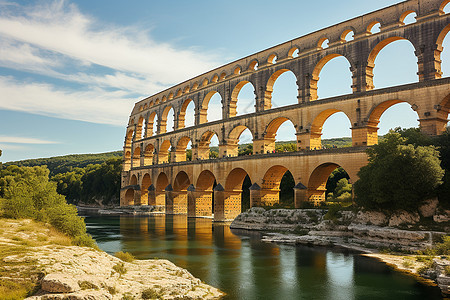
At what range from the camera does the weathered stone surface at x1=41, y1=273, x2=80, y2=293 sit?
9992 mm

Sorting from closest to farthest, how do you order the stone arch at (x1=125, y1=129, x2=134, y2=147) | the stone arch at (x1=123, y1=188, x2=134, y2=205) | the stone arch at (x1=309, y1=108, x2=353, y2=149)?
1. the stone arch at (x1=309, y1=108, x2=353, y2=149)
2. the stone arch at (x1=123, y1=188, x2=134, y2=205)
3. the stone arch at (x1=125, y1=129, x2=134, y2=147)

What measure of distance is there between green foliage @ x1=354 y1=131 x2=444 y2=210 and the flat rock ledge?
13.5m

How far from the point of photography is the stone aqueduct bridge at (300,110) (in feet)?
88.6

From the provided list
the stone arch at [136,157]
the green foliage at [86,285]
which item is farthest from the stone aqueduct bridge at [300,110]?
the green foliage at [86,285]

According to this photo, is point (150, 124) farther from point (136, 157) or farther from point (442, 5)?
point (442, 5)

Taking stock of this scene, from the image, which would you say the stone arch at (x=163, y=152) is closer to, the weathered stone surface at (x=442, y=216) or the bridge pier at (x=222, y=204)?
the bridge pier at (x=222, y=204)

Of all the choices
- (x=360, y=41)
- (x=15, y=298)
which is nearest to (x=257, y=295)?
(x=15, y=298)

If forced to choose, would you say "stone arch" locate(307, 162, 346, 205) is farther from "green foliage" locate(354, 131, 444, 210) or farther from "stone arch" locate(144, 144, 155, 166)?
"stone arch" locate(144, 144, 155, 166)

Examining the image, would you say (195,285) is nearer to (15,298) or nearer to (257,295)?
(257,295)

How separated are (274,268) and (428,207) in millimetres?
10734

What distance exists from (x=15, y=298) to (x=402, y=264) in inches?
650

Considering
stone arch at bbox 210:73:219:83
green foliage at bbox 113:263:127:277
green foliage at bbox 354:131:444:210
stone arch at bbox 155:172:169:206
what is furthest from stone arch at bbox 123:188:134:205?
green foliage at bbox 113:263:127:277

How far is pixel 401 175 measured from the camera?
22.1 meters

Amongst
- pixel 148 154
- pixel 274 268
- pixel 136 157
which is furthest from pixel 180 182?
pixel 274 268
